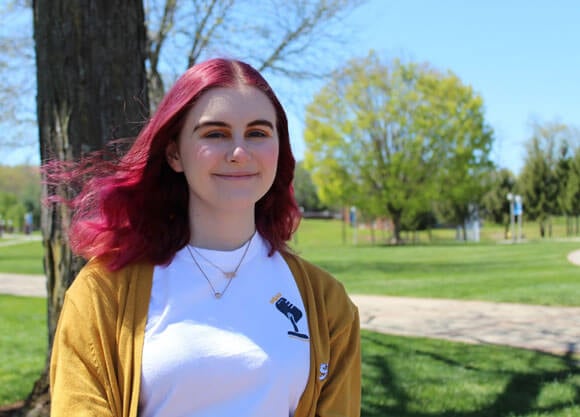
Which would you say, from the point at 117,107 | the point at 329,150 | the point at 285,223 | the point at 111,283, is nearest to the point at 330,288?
the point at 285,223

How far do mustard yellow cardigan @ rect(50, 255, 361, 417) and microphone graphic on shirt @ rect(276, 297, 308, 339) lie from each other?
0.04 metres

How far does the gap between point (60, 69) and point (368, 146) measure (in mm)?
33787

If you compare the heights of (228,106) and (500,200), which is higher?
(500,200)

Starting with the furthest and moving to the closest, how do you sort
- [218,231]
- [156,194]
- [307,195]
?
[307,195] → [156,194] → [218,231]

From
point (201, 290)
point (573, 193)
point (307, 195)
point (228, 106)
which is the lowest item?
point (201, 290)

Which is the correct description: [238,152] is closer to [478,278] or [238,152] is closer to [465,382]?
[465,382]

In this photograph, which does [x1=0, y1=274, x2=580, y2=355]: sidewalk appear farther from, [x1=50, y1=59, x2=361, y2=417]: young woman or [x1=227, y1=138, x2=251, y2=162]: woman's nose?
[x1=227, y1=138, x2=251, y2=162]: woman's nose

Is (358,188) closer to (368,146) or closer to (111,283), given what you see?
(368,146)

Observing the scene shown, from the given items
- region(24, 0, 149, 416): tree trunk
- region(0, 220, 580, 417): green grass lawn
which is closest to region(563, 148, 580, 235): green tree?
region(0, 220, 580, 417): green grass lawn

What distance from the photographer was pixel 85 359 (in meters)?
1.57

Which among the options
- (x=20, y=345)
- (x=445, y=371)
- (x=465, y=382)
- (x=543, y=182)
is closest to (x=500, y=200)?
(x=543, y=182)

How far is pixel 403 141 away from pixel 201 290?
1392 inches

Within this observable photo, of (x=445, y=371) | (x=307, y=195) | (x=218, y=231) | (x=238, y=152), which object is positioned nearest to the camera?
(x=238, y=152)

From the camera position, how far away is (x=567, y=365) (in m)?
5.51
